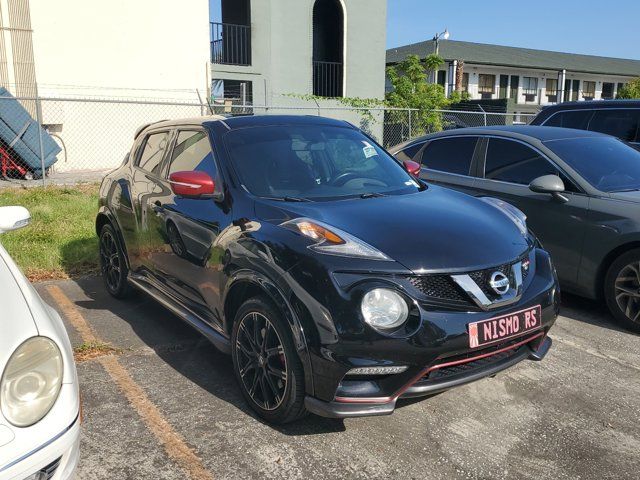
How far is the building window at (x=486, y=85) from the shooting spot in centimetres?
4109

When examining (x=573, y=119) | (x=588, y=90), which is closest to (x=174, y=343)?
(x=573, y=119)

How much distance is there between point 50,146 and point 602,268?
1172cm

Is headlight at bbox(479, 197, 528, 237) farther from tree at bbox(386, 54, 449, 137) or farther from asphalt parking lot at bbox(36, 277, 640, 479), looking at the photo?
tree at bbox(386, 54, 449, 137)

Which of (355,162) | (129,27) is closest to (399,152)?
(355,162)

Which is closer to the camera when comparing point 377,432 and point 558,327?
point 377,432

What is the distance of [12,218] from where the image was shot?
3033 millimetres

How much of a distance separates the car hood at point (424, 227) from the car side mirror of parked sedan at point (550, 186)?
1.50 m

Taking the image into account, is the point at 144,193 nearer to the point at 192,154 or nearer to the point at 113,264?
the point at 192,154

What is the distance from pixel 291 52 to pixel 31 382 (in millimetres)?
17737

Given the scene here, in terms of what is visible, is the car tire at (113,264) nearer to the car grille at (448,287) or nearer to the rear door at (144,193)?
the rear door at (144,193)

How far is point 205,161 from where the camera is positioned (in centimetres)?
396

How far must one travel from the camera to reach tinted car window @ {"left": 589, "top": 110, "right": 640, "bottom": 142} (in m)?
7.64

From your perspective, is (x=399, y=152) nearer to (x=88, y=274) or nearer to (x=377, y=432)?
(x=88, y=274)

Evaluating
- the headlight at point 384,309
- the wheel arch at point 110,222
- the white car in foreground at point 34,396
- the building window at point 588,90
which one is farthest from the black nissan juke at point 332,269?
the building window at point 588,90
